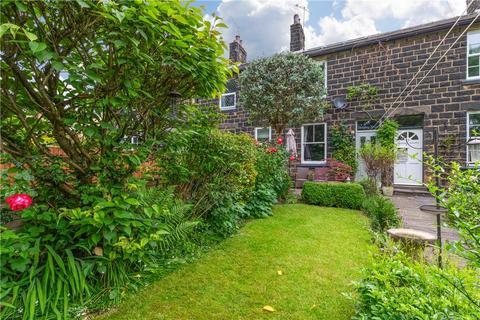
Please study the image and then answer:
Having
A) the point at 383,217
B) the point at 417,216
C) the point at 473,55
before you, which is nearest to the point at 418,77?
the point at 473,55

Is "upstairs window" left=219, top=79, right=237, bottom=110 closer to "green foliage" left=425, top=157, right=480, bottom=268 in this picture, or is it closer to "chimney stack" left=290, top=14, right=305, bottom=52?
"chimney stack" left=290, top=14, right=305, bottom=52

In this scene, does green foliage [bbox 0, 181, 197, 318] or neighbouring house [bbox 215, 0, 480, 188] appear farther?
neighbouring house [bbox 215, 0, 480, 188]

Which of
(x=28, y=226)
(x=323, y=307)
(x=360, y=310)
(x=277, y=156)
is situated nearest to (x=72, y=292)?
(x=28, y=226)

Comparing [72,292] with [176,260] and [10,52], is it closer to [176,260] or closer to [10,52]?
[176,260]

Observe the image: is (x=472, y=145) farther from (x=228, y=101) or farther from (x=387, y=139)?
(x=228, y=101)

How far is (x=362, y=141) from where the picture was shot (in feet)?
32.6

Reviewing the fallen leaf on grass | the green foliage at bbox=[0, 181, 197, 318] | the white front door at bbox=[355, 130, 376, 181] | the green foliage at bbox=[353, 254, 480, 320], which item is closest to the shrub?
the white front door at bbox=[355, 130, 376, 181]

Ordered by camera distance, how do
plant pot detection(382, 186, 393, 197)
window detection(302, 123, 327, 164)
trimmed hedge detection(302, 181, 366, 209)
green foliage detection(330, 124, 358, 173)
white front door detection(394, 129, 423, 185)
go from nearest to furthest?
trimmed hedge detection(302, 181, 366, 209), plant pot detection(382, 186, 393, 197), white front door detection(394, 129, 423, 185), green foliage detection(330, 124, 358, 173), window detection(302, 123, 327, 164)

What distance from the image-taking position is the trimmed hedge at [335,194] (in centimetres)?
634

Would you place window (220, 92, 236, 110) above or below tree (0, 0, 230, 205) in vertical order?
above

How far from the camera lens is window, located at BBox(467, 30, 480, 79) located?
813 centimetres

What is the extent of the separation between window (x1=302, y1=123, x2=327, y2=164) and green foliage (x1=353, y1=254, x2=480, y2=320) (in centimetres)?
891

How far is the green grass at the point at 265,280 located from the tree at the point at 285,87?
4.80 m

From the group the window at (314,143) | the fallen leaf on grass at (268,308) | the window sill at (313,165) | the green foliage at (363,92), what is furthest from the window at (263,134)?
the fallen leaf on grass at (268,308)
